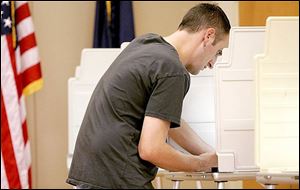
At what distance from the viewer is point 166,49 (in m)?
1.67

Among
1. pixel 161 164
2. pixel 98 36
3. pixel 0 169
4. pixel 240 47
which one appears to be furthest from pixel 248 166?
pixel 98 36

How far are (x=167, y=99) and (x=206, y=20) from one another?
303 mm

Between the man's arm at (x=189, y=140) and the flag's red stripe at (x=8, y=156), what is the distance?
226 centimetres

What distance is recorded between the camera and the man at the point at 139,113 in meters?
1.61

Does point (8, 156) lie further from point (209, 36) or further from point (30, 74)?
point (209, 36)

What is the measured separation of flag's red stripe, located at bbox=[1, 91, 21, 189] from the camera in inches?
165

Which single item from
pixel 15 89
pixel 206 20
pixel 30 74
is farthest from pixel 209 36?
pixel 30 74

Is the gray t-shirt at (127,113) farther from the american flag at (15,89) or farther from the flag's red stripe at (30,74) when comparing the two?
the flag's red stripe at (30,74)

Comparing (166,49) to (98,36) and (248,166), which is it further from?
(98,36)

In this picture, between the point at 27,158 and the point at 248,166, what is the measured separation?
248cm

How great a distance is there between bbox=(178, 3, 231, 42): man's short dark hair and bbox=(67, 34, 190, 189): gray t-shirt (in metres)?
0.12

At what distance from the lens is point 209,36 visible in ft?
5.88

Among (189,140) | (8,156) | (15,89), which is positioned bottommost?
(8,156)

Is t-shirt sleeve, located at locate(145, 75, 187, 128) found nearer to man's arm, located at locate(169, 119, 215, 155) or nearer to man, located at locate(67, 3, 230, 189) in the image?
man, located at locate(67, 3, 230, 189)
